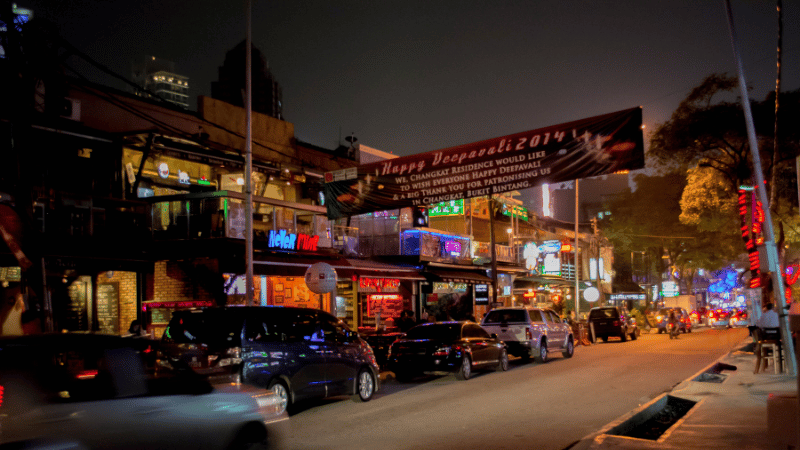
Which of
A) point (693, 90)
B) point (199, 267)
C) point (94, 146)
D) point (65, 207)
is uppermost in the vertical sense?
point (693, 90)

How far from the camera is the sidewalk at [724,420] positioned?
7.01 meters

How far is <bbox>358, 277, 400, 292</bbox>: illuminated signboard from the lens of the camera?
89.7ft

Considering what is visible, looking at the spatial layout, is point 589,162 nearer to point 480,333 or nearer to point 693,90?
point 480,333

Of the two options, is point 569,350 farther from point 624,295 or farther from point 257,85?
point 257,85

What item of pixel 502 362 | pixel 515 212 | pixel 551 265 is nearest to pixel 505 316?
pixel 502 362

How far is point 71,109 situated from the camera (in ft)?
62.5

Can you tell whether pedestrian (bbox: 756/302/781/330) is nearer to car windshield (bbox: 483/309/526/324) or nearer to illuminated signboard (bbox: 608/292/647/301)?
car windshield (bbox: 483/309/526/324)

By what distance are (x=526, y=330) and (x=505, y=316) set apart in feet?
3.50

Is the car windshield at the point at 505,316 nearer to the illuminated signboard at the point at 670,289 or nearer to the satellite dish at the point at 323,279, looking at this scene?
the satellite dish at the point at 323,279

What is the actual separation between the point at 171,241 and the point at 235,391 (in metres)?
15.4

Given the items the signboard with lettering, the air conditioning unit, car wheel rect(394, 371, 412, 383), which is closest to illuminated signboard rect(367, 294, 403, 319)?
car wheel rect(394, 371, 412, 383)

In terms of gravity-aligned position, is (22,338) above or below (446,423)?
above

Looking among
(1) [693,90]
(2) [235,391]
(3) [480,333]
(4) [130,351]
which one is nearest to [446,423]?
(2) [235,391]

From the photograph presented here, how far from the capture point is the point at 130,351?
621 cm
